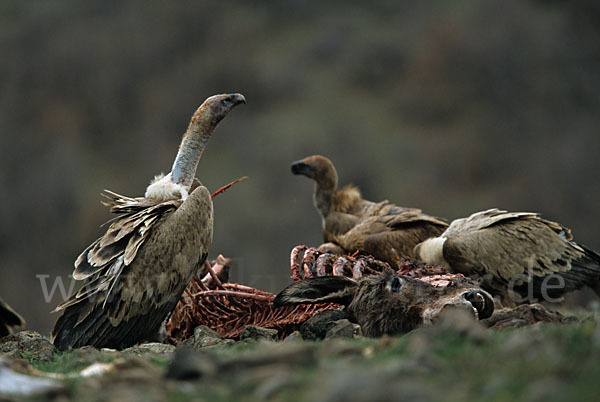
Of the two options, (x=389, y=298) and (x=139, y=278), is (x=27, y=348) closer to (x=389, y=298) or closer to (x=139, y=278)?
(x=139, y=278)

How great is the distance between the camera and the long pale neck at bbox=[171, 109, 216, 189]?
5.64 meters

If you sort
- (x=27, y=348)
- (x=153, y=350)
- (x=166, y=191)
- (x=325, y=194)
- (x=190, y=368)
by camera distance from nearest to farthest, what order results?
(x=190, y=368), (x=153, y=350), (x=27, y=348), (x=166, y=191), (x=325, y=194)

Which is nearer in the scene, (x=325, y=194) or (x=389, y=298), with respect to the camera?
(x=389, y=298)

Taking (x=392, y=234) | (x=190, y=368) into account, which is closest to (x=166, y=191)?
(x=392, y=234)

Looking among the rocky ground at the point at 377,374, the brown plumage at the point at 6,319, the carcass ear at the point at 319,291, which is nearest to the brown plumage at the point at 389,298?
the carcass ear at the point at 319,291

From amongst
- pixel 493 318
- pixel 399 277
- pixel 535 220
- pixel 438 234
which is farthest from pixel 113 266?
pixel 535 220

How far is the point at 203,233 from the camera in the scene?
512 cm

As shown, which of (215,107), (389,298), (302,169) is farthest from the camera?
(302,169)

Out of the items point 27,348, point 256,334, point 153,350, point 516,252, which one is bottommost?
point 27,348

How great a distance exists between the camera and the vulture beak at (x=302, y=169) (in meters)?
8.82

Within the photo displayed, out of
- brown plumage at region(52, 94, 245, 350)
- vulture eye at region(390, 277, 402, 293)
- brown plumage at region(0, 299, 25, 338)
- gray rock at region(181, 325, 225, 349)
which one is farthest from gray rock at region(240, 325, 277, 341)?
brown plumage at region(0, 299, 25, 338)

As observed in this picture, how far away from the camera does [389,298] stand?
12.4 feet

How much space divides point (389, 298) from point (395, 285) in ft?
0.28

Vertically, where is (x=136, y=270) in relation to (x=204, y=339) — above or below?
above
